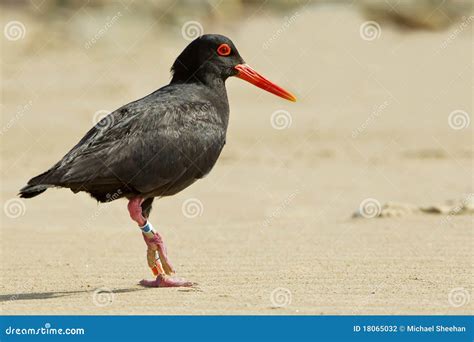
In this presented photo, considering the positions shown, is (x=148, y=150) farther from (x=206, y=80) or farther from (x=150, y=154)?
(x=206, y=80)

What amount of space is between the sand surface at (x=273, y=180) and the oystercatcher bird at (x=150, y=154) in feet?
2.66

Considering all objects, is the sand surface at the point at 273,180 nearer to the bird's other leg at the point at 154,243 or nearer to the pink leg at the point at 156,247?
the pink leg at the point at 156,247

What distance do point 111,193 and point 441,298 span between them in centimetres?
291

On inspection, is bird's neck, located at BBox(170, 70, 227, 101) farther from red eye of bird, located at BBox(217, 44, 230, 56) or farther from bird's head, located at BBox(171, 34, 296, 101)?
red eye of bird, located at BBox(217, 44, 230, 56)

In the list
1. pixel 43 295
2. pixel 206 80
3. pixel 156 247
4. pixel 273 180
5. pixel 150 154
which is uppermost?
pixel 273 180

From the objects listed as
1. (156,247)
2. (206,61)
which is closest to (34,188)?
(156,247)

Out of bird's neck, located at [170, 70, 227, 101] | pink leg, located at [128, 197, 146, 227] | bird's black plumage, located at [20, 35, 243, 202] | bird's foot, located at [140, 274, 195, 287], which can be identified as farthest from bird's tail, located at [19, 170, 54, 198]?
bird's neck, located at [170, 70, 227, 101]

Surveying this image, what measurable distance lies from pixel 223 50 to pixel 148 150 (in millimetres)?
1557

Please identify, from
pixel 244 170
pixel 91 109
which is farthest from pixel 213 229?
pixel 91 109

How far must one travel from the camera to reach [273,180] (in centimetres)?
1714

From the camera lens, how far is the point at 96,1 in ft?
97.1

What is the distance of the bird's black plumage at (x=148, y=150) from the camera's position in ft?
27.0

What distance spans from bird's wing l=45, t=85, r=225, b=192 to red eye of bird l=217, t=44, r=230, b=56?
0.79 m

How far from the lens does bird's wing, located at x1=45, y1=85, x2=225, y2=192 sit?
8.27 m
